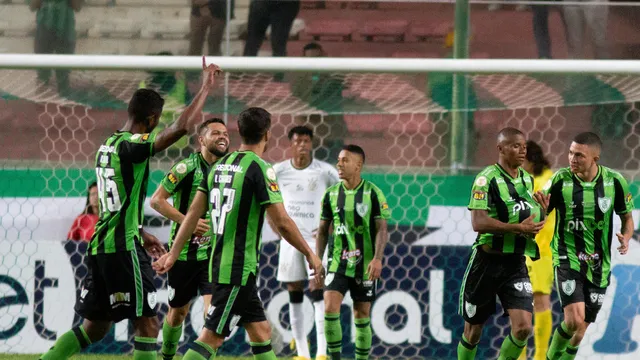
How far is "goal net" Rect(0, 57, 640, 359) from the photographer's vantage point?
913 centimetres

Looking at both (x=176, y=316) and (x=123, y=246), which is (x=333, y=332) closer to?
(x=176, y=316)

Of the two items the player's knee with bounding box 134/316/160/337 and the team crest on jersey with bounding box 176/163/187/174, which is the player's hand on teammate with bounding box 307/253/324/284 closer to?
the player's knee with bounding box 134/316/160/337

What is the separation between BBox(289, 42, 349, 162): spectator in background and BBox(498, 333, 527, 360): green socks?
255cm

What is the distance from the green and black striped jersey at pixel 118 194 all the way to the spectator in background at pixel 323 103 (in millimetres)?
2355

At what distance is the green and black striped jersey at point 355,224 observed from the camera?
8555 mm

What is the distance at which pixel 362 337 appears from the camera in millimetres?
8445

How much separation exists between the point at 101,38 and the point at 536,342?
5.14m

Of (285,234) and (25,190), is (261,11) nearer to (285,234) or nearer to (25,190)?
(25,190)

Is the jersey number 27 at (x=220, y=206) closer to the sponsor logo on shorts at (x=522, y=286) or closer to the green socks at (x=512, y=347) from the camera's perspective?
the sponsor logo on shorts at (x=522, y=286)

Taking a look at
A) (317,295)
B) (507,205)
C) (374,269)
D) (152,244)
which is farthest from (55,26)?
(507,205)

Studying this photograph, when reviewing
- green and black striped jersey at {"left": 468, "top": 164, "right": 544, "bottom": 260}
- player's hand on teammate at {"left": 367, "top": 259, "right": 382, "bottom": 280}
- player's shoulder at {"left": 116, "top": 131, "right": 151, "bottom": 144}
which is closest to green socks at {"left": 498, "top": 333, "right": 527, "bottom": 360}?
green and black striped jersey at {"left": 468, "top": 164, "right": 544, "bottom": 260}

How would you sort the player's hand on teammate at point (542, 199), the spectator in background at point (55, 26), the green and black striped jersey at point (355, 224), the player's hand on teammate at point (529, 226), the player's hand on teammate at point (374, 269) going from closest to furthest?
the player's hand on teammate at point (529, 226), the player's hand on teammate at point (542, 199), the player's hand on teammate at point (374, 269), the green and black striped jersey at point (355, 224), the spectator in background at point (55, 26)

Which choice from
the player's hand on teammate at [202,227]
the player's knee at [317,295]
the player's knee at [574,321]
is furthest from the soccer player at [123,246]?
the player's knee at [574,321]

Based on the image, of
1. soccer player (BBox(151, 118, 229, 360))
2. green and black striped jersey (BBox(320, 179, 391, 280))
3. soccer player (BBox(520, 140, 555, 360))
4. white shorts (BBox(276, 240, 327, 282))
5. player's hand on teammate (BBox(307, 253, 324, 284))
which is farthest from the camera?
white shorts (BBox(276, 240, 327, 282))
